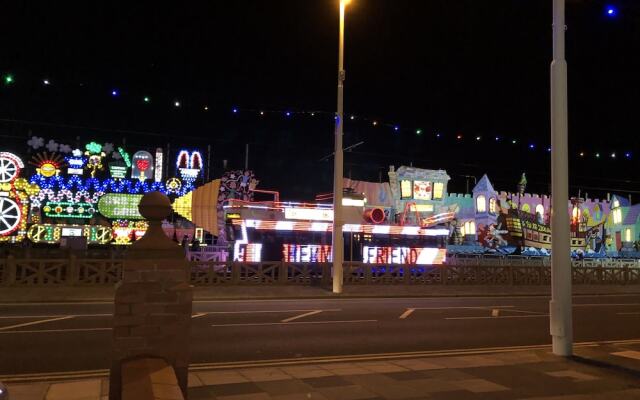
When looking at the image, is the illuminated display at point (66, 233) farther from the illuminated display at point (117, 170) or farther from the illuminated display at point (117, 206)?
the illuminated display at point (117, 170)

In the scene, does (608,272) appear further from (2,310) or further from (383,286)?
(2,310)

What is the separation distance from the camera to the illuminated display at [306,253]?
76.9 feet

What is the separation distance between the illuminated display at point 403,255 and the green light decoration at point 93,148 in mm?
17357

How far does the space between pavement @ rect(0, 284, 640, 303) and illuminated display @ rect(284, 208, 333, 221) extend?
3068mm

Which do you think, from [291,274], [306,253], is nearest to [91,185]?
[306,253]

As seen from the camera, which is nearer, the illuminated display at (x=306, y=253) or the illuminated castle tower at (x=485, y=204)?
the illuminated display at (x=306, y=253)

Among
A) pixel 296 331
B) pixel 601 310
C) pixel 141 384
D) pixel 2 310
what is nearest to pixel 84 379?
pixel 141 384

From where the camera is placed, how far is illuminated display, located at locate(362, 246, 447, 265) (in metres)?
24.9

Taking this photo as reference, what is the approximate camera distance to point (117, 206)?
1270 inches

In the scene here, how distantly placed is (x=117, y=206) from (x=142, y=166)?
8.94 feet

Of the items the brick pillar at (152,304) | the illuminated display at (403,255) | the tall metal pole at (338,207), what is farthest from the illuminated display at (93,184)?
the brick pillar at (152,304)

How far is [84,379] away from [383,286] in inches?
646

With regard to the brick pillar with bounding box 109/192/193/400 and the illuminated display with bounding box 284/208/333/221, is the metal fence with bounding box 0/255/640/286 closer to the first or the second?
the illuminated display with bounding box 284/208/333/221

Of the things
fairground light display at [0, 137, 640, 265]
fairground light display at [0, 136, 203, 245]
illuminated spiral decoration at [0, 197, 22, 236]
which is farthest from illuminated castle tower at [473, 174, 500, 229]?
illuminated spiral decoration at [0, 197, 22, 236]
